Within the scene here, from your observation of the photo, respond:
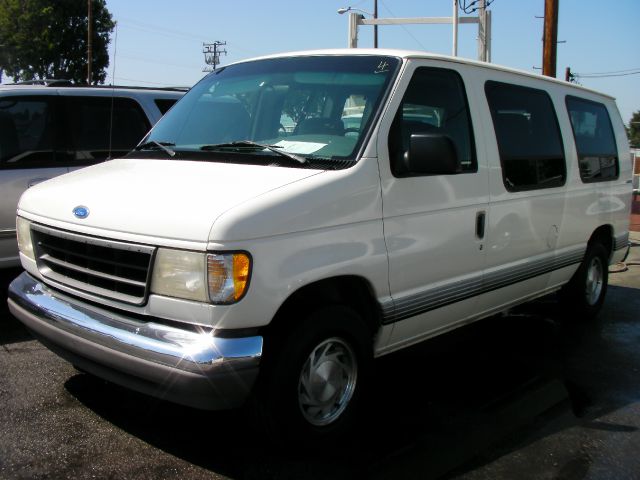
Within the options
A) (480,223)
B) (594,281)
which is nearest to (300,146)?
(480,223)

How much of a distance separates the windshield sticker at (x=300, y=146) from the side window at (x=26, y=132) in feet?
10.3

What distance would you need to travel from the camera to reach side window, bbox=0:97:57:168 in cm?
557

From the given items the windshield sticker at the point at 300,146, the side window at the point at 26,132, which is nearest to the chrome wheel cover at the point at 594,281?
the windshield sticker at the point at 300,146

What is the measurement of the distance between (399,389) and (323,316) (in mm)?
1376

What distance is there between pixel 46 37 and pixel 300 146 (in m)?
40.9

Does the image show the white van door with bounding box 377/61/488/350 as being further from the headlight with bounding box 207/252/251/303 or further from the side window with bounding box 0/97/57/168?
the side window with bounding box 0/97/57/168

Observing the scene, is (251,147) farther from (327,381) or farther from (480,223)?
(480,223)

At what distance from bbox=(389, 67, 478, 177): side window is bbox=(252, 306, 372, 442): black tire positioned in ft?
3.06

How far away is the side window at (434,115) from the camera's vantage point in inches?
140

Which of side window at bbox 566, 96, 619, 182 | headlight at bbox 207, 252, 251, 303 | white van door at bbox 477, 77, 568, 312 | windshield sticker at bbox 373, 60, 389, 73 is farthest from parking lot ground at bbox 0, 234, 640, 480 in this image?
windshield sticker at bbox 373, 60, 389, 73

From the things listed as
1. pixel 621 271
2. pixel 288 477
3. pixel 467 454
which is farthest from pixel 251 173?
pixel 621 271

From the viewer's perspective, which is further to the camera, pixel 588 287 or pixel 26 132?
pixel 588 287

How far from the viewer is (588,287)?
245 inches

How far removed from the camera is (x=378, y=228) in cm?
343
